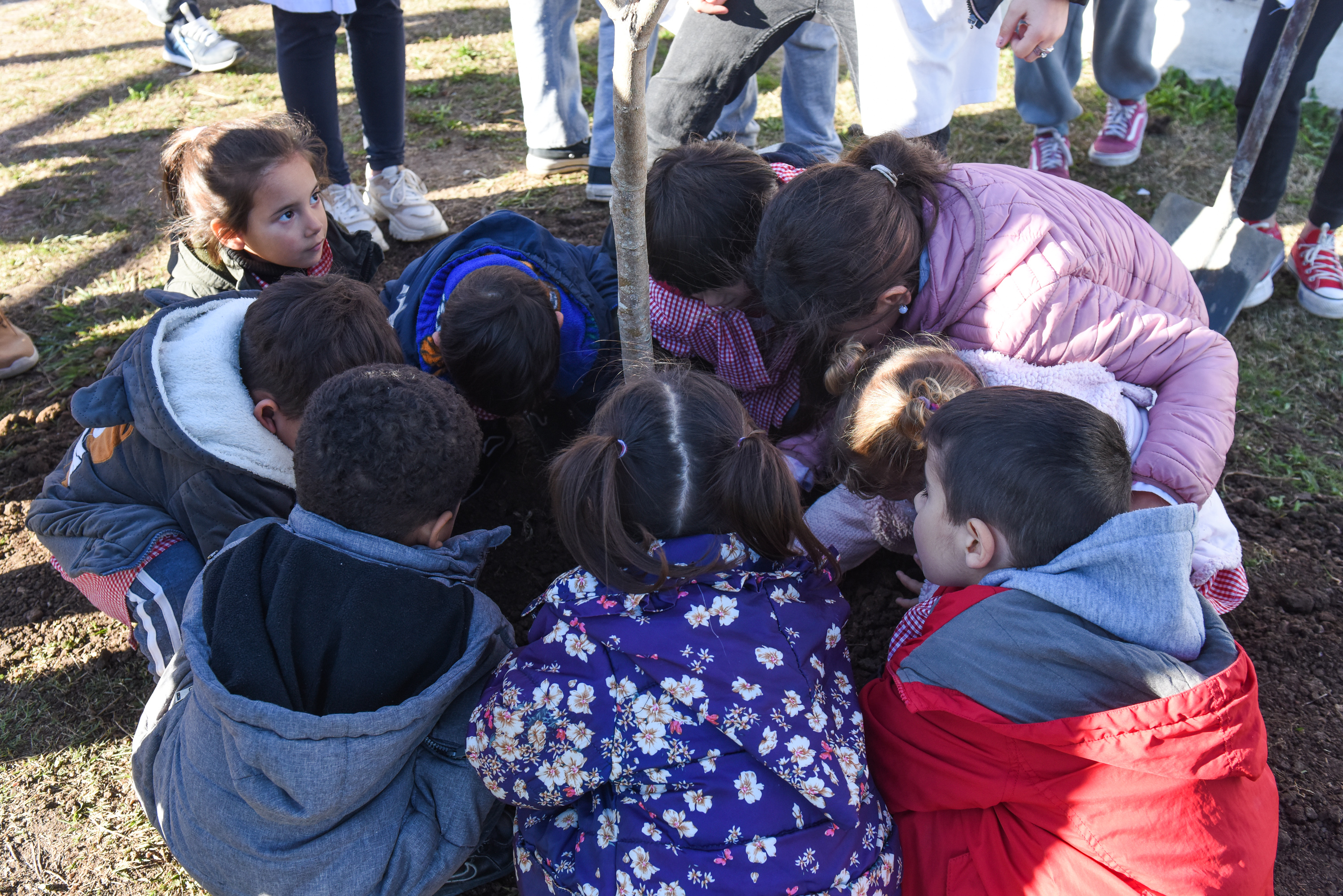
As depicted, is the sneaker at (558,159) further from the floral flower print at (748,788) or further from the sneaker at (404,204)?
the floral flower print at (748,788)

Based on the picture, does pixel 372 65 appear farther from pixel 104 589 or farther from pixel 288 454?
pixel 104 589

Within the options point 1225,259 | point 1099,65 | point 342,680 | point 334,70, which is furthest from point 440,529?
point 1099,65

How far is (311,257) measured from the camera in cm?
255

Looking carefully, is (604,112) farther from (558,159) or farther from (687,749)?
(687,749)

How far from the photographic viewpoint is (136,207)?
3.70 meters

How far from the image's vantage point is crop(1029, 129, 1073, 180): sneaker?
12.1ft

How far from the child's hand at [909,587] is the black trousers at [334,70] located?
93.8 inches

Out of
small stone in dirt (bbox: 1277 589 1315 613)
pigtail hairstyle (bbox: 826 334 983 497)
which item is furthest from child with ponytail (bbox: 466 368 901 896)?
small stone in dirt (bbox: 1277 589 1315 613)

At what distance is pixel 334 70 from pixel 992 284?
2441mm

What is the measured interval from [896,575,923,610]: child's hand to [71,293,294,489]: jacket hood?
1468 millimetres

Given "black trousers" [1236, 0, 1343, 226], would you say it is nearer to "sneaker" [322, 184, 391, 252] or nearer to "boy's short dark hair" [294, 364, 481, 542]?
"boy's short dark hair" [294, 364, 481, 542]

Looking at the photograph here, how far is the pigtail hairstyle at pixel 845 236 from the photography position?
1.85 metres

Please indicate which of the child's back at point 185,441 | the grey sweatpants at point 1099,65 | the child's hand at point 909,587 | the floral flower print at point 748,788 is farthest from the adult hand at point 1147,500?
the grey sweatpants at point 1099,65

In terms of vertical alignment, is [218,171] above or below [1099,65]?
below
